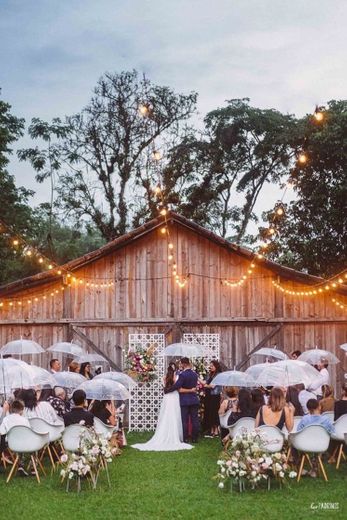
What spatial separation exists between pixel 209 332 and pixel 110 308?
2.79m

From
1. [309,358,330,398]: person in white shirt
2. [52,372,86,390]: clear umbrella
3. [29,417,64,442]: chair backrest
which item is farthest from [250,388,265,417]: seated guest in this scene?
[29,417,64,442]: chair backrest

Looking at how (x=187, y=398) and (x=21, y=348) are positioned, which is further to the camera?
(x=187, y=398)

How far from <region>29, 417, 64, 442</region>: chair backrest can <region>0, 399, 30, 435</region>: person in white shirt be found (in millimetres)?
512

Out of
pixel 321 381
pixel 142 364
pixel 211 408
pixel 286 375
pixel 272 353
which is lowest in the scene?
pixel 211 408

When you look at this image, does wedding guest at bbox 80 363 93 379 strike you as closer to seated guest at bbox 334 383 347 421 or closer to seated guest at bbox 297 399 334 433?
seated guest at bbox 297 399 334 433

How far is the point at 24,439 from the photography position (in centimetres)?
1018

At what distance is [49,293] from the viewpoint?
1777cm

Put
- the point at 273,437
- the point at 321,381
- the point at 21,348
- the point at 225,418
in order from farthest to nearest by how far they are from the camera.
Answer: the point at 21,348 < the point at 321,381 < the point at 225,418 < the point at 273,437

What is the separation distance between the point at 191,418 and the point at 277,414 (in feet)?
15.8

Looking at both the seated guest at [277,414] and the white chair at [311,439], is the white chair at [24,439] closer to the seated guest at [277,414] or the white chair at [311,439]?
the seated guest at [277,414]

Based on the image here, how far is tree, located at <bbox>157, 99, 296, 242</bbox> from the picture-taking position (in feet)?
111

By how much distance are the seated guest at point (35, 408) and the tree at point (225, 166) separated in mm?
22542

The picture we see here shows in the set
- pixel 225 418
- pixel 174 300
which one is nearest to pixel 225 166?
→ pixel 174 300

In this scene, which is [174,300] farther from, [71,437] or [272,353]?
[71,437]
